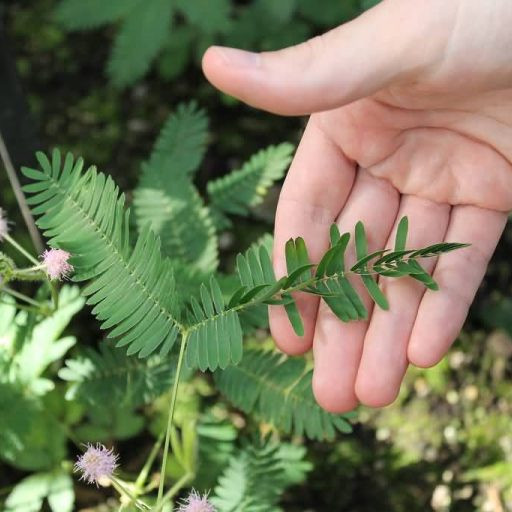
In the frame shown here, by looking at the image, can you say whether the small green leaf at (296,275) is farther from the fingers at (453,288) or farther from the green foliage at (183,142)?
the green foliage at (183,142)

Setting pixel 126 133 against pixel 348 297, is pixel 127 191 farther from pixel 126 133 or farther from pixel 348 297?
pixel 348 297

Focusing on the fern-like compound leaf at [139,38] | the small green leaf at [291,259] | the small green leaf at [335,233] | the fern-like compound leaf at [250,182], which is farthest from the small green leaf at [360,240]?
the fern-like compound leaf at [139,38]

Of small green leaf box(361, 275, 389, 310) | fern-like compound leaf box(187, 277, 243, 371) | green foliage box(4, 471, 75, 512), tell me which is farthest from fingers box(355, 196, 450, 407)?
green foliage box(4, 471, 75, 512)

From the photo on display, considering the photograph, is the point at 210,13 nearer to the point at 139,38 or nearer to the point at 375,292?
the point at 139,38

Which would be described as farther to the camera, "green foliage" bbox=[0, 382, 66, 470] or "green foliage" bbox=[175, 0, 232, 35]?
"green foliage" bbox=[175, 0, 232, 35]

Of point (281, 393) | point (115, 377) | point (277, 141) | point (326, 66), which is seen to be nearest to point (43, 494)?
point (115, 377)

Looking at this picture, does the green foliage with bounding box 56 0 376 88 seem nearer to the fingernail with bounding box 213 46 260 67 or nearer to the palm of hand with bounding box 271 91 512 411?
the palm of hand with bounding box 271 91 512 411

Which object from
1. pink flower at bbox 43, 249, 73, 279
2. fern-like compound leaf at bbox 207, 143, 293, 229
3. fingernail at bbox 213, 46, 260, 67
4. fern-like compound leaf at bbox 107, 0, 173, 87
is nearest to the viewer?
fingernail at bbox 213, 46, 260, 67
